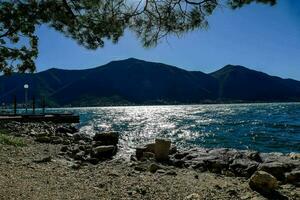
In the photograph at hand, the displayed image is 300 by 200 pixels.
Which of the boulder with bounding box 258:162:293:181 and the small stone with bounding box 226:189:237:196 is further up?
the boulder with bounding box 258:162:293:181

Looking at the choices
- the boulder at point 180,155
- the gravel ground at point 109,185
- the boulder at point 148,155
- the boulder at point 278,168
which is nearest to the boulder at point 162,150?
the boulder at point 148,155

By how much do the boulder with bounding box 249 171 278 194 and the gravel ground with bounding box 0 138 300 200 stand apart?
233 mm

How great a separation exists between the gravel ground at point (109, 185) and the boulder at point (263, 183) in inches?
9.2

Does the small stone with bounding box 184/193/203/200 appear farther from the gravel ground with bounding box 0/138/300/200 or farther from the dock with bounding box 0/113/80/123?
the dock with bounding box 0/113/80/123

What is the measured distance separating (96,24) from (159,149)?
32.7 ft

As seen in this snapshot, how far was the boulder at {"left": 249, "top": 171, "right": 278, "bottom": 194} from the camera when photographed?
11.7 m

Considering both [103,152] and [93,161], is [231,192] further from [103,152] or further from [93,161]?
[103,152]

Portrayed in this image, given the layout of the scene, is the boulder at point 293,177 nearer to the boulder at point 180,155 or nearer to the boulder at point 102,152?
the boulder at point 180,155

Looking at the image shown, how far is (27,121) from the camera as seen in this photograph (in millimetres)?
57406

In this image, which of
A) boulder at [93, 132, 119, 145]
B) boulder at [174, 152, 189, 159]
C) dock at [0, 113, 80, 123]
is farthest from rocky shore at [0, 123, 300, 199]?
dock at [0, 113, 80, 123]

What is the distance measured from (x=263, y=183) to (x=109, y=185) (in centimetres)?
459

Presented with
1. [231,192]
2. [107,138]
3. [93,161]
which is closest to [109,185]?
[231,192]

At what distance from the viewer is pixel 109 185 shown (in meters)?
11.8

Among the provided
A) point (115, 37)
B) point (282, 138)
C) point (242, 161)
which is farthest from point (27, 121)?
point (115, 37)
